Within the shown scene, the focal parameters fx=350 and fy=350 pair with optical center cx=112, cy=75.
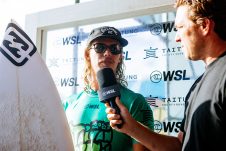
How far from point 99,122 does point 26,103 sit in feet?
1.83

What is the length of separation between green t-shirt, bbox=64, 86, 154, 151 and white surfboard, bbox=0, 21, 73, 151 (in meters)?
0.38

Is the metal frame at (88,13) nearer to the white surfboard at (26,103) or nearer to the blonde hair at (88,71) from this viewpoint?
the blonde hair at (88,71)

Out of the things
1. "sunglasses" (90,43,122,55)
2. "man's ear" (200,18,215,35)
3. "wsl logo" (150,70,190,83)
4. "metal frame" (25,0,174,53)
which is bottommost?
"wsl logo" (150,70,190,83)

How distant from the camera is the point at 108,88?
1.54 metres

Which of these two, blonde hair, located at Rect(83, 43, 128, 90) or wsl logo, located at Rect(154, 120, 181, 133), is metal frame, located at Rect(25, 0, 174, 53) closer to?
blonde hair, located at Rect(83, 43, 128, 90)

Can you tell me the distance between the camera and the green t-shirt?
1777 mm

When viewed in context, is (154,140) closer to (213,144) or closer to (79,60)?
(213,144)

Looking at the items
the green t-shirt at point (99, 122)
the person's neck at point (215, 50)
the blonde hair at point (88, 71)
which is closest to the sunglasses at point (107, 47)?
the blonde hair at point (88, 71)

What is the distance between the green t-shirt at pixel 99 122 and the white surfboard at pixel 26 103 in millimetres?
383

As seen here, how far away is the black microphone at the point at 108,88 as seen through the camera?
150 cm

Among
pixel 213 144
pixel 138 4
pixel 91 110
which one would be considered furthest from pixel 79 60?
pixel 213 144

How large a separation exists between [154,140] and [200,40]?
0.48 meters

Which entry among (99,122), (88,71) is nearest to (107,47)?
(88,71)

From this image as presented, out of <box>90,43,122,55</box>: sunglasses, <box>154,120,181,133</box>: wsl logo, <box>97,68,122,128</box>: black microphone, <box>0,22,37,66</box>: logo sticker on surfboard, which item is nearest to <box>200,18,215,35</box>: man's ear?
<box>97,68,122,128</box>: black microphone
